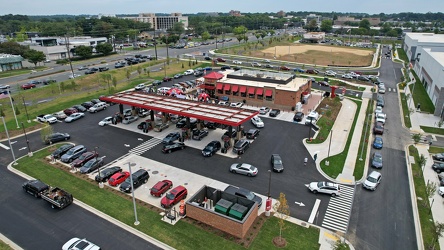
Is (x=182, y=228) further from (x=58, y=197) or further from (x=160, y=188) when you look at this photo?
(x=58, y=197)

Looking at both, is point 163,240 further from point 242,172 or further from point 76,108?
point 76,108

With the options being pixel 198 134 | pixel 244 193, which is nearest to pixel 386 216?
pixel 244 193

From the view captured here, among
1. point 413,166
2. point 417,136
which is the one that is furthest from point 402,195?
point 417,136

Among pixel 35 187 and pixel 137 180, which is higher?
pixel 35 187

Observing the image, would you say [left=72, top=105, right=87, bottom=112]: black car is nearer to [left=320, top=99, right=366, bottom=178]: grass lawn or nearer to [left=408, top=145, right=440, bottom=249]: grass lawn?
[left=320, top=99, right=366, bottom=178]: grass lawn

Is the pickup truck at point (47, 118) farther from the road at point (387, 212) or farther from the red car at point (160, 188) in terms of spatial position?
the road at point (387, 212)

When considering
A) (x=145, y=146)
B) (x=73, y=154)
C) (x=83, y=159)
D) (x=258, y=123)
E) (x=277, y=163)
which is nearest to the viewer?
(x=277, y=163)
